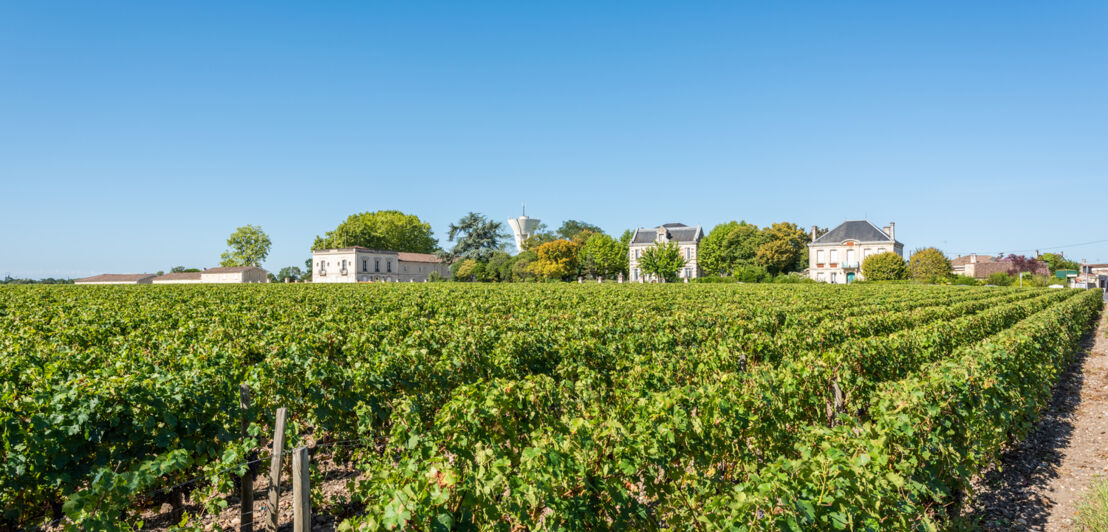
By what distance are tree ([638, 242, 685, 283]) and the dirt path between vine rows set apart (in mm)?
63496

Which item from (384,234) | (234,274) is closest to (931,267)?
(384,234)

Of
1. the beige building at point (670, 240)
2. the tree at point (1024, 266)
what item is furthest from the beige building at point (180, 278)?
the tree at point (1024, 266)

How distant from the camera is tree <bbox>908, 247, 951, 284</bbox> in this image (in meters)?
58.1

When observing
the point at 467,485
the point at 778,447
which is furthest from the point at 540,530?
the point at 778,447

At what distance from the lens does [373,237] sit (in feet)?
311

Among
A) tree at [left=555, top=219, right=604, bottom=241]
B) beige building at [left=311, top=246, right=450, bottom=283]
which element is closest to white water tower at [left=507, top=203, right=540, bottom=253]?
tree at [left=555, top=219, right=604, bottom=241]

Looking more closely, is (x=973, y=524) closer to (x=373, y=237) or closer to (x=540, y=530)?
(x=540, y=530)

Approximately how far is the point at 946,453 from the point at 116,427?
6.23 m

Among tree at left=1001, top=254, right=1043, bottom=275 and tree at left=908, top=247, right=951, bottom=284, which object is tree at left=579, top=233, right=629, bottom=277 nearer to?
tree at left=908, top=247, right=951, bottom=284

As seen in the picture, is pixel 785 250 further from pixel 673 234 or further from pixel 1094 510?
pixel 1094 510

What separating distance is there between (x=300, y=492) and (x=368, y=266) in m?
85.9

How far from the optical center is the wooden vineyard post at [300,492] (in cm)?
334

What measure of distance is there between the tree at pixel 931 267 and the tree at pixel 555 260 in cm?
3999

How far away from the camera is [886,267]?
62219mm
